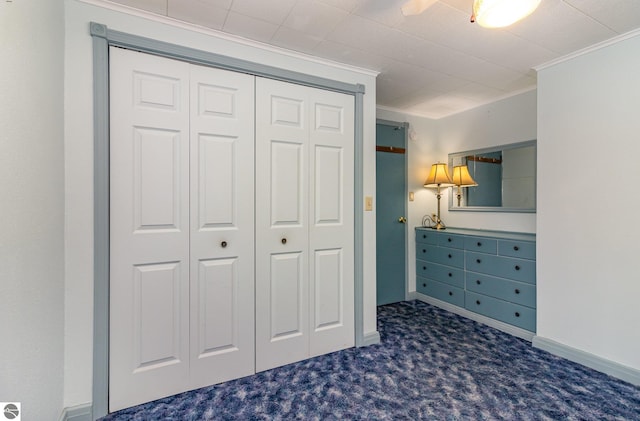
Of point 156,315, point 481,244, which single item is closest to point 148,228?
point 156,315

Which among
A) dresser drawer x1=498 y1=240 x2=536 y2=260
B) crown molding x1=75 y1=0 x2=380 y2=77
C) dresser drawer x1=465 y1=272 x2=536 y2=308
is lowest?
dresser drawer x1=465 y1=272 x2=536 y2=308

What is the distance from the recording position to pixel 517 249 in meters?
2.76

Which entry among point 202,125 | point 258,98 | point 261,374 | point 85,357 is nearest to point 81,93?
point 202,125

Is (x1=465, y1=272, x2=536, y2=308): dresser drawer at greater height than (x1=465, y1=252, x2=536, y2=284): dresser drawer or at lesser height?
lesser

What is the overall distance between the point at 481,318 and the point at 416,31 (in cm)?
271

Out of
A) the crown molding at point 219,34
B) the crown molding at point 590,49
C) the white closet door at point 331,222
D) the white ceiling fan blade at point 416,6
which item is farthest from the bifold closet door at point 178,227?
the crown molding at point 590,49

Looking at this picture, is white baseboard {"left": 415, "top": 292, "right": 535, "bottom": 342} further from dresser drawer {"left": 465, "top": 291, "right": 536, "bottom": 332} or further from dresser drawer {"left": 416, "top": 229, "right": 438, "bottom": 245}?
dresser drawer {"left": 416, "top": 229, "right": 438, "bottom": 245}

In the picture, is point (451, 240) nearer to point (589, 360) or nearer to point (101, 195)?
point (589, 360)

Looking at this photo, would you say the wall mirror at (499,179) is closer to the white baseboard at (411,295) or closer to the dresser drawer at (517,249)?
the dresser drawer at (517,249)

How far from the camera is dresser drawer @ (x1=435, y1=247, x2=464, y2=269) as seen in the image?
3.29 metres

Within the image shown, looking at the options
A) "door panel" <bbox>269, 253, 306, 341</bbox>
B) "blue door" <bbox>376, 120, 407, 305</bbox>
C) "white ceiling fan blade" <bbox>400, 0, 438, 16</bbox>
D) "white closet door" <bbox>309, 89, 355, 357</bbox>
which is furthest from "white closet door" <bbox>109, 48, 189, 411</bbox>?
"blue door" <bbox>376, 120, 407, 305</bbox>

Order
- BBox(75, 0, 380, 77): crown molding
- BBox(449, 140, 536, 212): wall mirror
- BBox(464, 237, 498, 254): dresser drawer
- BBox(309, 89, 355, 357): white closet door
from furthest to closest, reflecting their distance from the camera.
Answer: BBox(449, 140, 536, 212): wall mirror < BBox(464, 237, 498, 254): dresser drawer < BBox(309, 89, 355, 357): white closet door < BBox(75, 0, 380, 77): crown molding

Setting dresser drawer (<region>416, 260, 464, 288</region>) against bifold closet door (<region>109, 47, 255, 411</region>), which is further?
dresser drawer (<region>416, 260, 464, 288</region>)

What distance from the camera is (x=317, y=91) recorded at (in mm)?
2375
